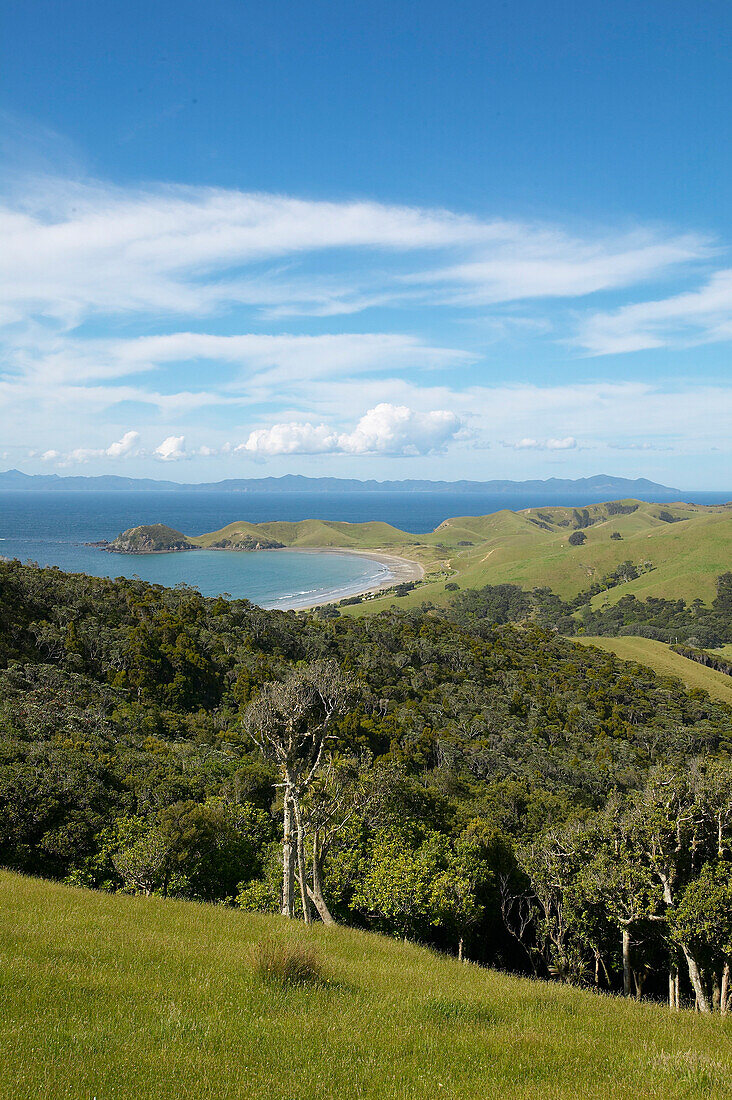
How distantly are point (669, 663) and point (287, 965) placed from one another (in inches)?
4428

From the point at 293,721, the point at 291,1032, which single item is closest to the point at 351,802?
the point at 293,721

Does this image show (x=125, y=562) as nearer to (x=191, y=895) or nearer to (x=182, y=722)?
(x=182, y=722)

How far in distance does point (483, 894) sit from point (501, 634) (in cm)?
7577

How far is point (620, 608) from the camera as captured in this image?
16362 cm

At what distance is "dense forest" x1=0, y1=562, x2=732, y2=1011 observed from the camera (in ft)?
61.4

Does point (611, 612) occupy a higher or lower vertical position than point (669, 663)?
higher

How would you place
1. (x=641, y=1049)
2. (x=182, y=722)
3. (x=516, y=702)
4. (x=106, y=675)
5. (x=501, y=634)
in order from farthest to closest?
(x=501, y=634)
(x=516, y=702)
(x=106, y=675)
(x=182, y=722)
(x=641, y=1049)

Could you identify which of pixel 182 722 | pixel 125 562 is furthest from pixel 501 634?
pixel 125 562

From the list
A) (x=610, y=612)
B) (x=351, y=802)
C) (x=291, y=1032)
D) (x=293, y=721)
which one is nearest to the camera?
(x=291, y=1032)

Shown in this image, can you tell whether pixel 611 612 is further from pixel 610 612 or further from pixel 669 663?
pixel 669 663

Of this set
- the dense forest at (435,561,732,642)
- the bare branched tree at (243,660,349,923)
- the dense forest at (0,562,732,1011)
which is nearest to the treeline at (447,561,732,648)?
the dense forest at (435,561,732,642)

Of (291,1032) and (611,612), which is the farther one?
(611,612)

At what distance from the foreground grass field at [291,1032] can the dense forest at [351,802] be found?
5.31 m

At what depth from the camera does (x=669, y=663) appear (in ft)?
342
